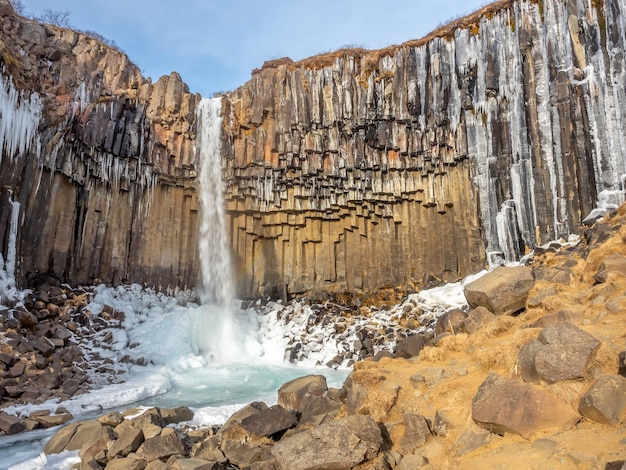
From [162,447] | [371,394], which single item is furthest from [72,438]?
[371,394]

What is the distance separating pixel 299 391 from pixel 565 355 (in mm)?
4567

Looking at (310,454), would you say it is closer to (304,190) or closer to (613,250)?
(613,250)

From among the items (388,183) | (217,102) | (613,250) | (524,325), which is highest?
(217,102)

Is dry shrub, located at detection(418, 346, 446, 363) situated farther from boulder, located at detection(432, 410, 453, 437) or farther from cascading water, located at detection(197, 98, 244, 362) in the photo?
cascading water, located at detection(197, 98, 244, 362)

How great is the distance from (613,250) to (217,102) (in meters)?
18.2

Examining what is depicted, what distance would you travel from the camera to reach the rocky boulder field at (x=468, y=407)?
3982 mm

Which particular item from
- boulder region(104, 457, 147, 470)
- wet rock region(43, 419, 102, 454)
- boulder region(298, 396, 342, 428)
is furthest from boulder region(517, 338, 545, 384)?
wet rock region(43, 419, 102, 454)

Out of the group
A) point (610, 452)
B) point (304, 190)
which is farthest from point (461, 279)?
point (610, 452)

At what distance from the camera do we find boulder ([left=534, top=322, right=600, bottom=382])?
427 cm

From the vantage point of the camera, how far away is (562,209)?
14664 millimetres

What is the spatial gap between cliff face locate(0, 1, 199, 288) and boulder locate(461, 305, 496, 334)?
15.0 metres

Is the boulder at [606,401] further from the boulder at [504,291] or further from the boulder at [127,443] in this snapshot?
the boulder at [127,443]

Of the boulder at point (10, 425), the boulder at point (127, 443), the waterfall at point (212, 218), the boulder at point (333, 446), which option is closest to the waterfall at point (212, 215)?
the waterfall at point (212, 218)

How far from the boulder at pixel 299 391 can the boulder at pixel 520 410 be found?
360 centimetres
